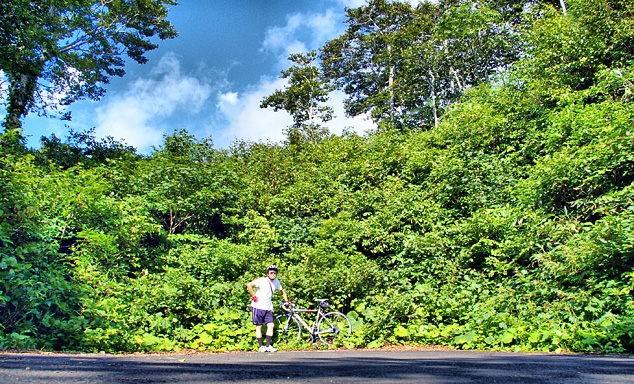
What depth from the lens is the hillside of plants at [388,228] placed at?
251 inches

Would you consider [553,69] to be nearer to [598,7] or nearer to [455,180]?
[598,7]

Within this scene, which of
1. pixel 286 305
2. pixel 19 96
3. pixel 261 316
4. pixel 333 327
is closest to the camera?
pixel 261 316

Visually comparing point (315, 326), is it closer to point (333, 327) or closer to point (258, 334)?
point (333, 327)

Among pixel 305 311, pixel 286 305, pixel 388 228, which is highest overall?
pixel 388 228

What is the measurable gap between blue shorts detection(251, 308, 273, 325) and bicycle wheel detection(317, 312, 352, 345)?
112 centimetres

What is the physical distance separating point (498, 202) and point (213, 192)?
840 centimetres

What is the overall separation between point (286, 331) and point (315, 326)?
0.62 meters

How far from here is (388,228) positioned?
9.92 metres

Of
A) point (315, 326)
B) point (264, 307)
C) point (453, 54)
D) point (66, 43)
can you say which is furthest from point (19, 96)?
point (453, 54)

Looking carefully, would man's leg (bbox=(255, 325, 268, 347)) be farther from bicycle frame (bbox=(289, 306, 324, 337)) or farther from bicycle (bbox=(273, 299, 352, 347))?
bicycle frame (bbox=(289, 306, 324, 337))

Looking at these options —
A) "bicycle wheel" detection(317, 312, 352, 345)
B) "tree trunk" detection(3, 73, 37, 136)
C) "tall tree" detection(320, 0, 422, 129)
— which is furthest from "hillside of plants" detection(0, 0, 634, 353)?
"tall tree" detection(320, 0, 422, 129)

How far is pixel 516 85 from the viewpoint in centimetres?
1209

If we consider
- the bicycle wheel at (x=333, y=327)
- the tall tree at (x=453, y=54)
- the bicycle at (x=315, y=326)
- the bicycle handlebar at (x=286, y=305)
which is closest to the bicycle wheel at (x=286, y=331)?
the bicycle at (x=315, y=326)

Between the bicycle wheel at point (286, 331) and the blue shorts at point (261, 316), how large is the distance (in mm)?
538
